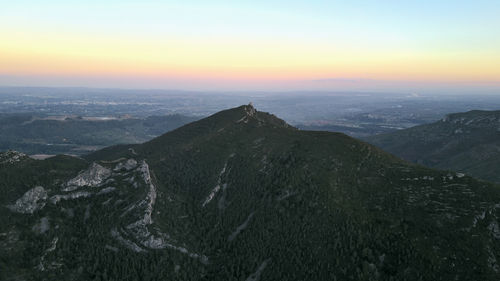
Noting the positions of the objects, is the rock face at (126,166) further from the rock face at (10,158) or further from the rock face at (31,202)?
the rock face at (10,158)

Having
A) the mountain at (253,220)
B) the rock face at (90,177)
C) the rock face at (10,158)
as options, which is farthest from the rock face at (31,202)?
the rock face at (10,158)

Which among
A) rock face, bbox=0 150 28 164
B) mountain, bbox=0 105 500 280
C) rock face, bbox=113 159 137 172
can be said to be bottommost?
mountain, bbox=0 105 500 280

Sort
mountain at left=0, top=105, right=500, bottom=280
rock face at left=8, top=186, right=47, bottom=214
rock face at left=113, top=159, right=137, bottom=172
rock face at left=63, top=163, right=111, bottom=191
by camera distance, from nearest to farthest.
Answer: mountain at left=0, top=105, right=500, bottom=280
rock face at left=8, top=186, right=47, bottom=214
rock face at left=63, top=163, right=111, bottom=191
rock face at left=113, top=159, right=137, bottom=172

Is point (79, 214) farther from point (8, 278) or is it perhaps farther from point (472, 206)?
point (472, 206)

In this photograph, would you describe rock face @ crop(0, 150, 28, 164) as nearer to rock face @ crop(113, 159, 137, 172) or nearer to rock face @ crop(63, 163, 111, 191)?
rock face @ crop(63, 163, 111, 191)

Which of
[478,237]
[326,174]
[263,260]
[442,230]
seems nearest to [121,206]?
[263,260]

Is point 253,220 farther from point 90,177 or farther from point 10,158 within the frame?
point 10,158

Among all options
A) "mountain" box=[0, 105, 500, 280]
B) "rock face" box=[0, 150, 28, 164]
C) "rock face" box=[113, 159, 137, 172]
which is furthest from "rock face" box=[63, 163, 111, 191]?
"rock face" box=[0, 150, 28, 164]
